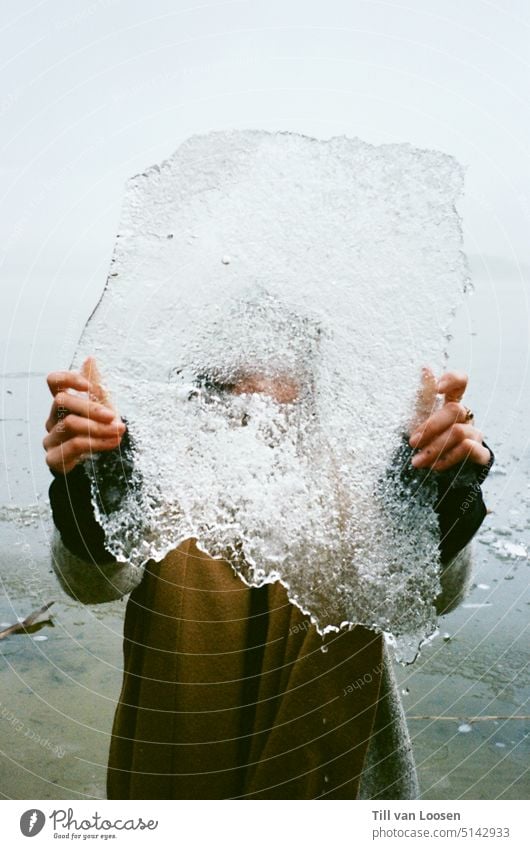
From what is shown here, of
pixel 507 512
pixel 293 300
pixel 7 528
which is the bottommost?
pixel 7 528

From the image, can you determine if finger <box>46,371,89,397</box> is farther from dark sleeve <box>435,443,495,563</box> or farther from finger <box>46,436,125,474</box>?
dark sleeve <box>435,443,495,563</box>

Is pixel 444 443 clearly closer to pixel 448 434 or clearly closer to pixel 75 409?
pixel 448 434

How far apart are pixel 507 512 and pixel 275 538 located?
0.53 meters

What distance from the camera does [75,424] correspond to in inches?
18.5

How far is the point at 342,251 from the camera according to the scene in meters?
0.52

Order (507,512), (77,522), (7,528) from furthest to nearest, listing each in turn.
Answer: (7,528), (507,512), (77,522)

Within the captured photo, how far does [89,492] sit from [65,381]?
8 centimetres

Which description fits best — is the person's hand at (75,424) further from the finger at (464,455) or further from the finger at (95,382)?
the finger at (464,455)

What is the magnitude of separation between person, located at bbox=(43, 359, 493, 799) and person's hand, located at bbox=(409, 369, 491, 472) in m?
0.05

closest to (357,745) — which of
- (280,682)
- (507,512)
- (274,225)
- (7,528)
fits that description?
(280,682)

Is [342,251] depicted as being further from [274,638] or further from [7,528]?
[7,528]

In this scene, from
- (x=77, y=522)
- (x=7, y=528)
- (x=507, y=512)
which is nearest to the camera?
(x=77, y=522)
